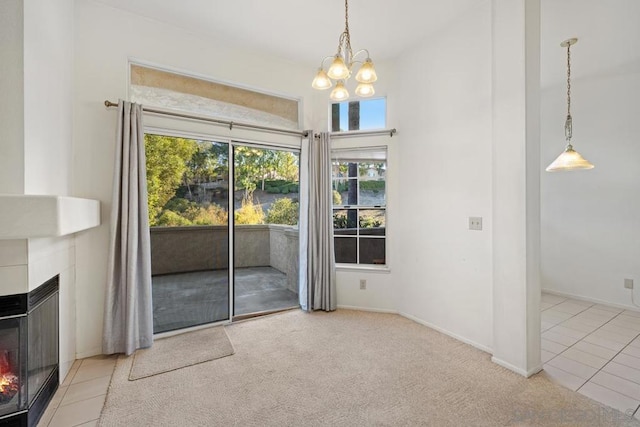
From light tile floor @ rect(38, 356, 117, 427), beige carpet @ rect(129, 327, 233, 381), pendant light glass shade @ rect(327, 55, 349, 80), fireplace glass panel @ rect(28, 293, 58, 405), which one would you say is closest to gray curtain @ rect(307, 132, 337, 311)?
beige carpet @ rect(129, 327, 233, 381)

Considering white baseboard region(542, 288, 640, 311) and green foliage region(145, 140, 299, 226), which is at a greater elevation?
green foliage region(145, 140, 299, 226)

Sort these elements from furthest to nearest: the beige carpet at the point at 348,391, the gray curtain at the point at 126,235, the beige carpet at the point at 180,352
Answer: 1. the gray curtain at the point at 126,235
2. the beige carpet at the point at 180,352
3. the beige carpet at the point at 348,391

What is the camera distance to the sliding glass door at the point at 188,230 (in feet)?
9.72

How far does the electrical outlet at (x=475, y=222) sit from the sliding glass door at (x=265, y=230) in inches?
82.0

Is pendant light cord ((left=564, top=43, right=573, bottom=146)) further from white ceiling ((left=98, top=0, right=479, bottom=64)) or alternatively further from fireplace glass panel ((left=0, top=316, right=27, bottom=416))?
fireplace glass panel ((left=0, top=316, right=27, bottom=416))

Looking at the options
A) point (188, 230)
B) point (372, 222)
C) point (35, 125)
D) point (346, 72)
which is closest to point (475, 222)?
point (372, 222)

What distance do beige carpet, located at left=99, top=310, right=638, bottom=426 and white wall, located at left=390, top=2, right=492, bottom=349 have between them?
1.51 ft

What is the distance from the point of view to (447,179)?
3.02 m

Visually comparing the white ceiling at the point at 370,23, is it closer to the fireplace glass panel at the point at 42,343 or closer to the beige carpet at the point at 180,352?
the fireplace glass panel at the point at 42,343

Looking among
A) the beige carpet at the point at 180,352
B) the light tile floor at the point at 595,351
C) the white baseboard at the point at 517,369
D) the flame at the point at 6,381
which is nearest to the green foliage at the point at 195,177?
the beige carpet at the point at 180,352

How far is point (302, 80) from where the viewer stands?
146 inches

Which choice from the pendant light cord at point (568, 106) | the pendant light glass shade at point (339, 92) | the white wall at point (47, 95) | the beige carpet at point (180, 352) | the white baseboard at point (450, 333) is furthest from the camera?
the pendant light cord at point (568, 106)

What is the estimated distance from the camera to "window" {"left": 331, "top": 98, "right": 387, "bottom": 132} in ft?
12.3

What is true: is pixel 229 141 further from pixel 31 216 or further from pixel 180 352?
pixel 180 352
